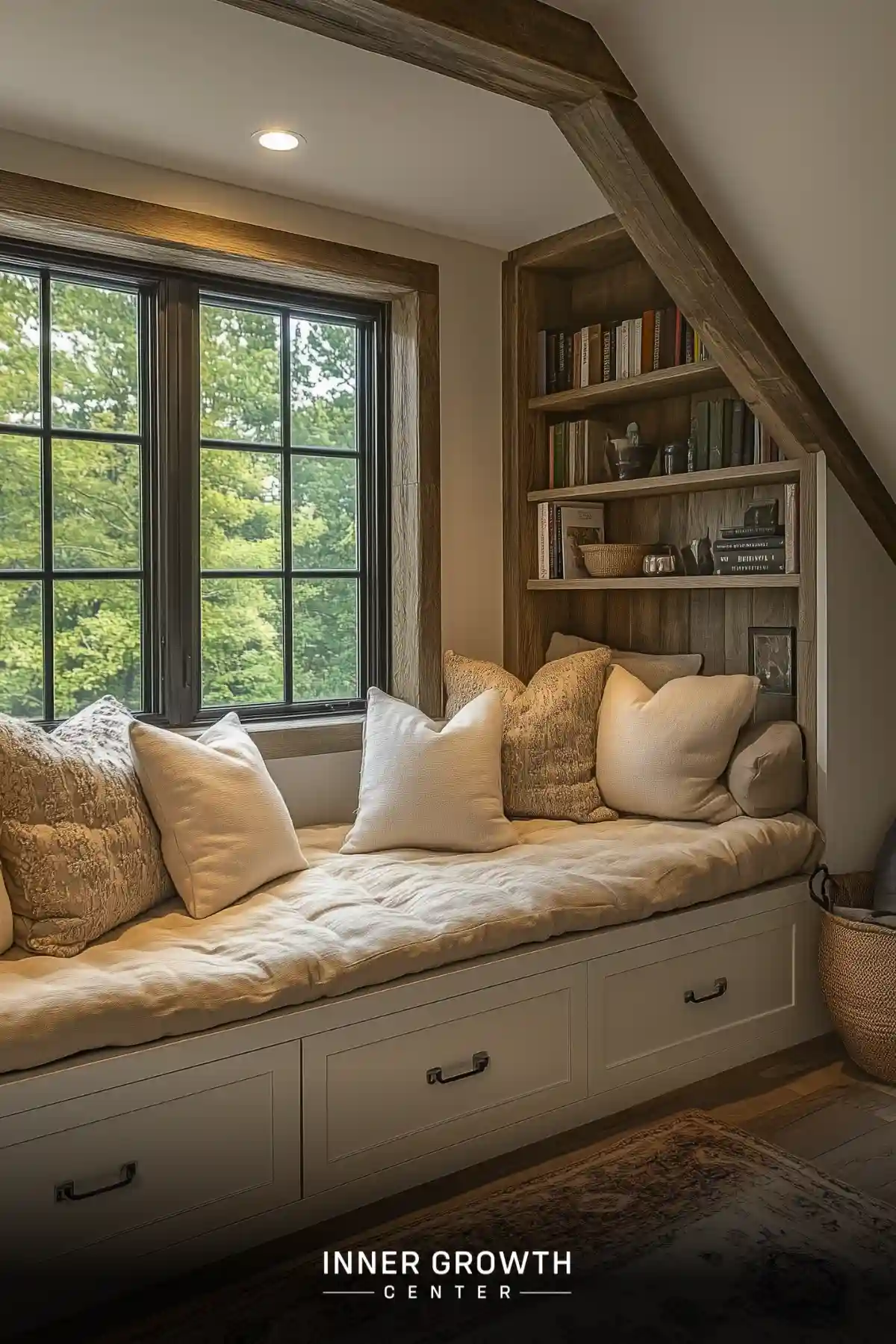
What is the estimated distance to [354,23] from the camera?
6.88 ft

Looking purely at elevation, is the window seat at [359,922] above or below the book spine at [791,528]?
below

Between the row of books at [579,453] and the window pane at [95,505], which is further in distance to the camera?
the row of books at [579,453]

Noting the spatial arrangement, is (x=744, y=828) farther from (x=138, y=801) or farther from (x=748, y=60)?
(x=748, y=60)

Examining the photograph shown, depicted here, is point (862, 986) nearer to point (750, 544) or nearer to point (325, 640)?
point (750, 544)

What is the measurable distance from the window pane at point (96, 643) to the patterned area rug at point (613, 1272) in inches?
62.2

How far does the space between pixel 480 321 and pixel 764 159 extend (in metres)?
1.35

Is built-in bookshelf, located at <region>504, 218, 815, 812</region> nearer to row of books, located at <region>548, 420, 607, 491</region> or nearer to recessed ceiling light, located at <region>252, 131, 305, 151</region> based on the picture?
row of books, located at <region>548, 420, 607, 491</region>

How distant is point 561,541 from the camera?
11.9 feet

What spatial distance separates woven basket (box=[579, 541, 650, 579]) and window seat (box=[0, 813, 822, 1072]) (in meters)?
0.81

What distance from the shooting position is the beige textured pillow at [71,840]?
86.7 inches

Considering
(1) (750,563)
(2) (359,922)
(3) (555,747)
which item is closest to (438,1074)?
(2) (359,922)

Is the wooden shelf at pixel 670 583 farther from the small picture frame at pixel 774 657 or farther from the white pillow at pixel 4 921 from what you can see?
the white pillow at pixel 4 921

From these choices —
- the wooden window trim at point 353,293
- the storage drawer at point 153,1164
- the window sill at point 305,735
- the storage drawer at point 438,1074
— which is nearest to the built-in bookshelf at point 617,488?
the wooden window trim at point 353,293

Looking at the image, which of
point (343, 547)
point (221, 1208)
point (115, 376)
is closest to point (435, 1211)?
point (221, 1208)
